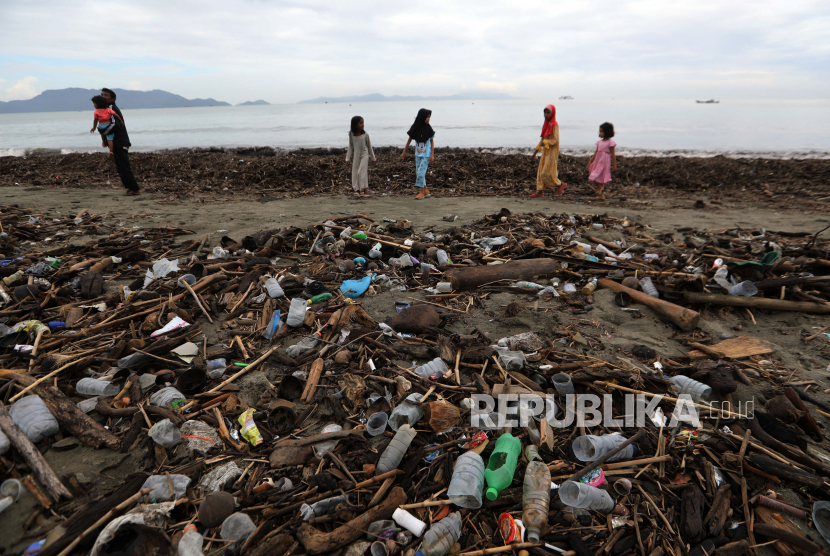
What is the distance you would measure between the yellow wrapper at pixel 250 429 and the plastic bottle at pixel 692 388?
2.64m

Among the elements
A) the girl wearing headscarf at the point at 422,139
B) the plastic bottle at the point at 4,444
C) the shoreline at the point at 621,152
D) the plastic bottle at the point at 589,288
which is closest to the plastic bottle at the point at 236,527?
the plastic bottle at the point at 4,444

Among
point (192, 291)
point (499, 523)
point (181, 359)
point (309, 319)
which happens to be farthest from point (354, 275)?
point (499, 523)

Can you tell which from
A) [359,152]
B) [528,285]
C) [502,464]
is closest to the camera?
[502,464]

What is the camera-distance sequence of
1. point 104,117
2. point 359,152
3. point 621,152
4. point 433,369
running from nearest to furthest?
point 433,369, point 104,117, point 359,152, point 621,152

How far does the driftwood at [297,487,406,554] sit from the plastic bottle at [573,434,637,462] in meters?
0.99

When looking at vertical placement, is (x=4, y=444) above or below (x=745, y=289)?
below

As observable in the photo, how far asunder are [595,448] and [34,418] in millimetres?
3093

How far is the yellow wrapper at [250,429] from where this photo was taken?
7.15 feet

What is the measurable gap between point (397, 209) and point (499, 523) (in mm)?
6977

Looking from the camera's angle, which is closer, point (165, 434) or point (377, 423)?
point (165, 434)

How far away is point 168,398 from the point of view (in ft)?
7.86

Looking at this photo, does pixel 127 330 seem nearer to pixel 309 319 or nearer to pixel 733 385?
pixel 309 319

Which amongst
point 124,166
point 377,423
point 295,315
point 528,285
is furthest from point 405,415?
point 124,166

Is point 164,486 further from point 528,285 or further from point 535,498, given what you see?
point 528,285
